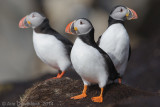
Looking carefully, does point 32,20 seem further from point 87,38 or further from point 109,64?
point 109,64

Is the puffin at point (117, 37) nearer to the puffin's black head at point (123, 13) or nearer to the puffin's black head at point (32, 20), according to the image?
the puffin's black head at point (123, 13)

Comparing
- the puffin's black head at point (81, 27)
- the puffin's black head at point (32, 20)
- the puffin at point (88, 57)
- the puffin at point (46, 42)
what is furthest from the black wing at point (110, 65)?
the puffin's black head at point (32, 20)

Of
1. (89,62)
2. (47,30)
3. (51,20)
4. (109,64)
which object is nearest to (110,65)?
(109,64)

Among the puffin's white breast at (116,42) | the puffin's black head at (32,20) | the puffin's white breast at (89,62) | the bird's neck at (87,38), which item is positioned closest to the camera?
the puffin's white breast at (89,62)

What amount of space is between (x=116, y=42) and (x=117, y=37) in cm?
10

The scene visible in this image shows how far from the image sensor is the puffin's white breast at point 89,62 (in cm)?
554

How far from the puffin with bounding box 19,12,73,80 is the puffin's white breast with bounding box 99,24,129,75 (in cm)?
106

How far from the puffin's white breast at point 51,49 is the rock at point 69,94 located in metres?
0.52

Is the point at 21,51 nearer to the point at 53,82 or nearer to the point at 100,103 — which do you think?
the point at 53,82

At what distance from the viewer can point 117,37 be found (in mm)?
6301

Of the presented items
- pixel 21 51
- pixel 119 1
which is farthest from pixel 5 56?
pixel 119 1

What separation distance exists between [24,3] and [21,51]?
2.62 m

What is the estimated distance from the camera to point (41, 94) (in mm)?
6383

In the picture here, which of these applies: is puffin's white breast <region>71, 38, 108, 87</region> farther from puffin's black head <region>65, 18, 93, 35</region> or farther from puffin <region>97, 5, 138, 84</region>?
puffin <region>97, 5, 138, 84</region>
